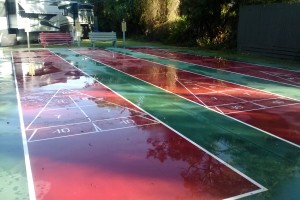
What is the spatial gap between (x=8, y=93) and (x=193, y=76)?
18.2 feet

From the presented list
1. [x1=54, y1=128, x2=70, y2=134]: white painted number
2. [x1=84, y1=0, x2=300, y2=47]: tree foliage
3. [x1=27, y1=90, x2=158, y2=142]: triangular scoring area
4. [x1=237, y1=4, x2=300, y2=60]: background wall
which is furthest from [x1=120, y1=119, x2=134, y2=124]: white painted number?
[x1=84, y1=0, x2=300, y2=47]: tree foliage

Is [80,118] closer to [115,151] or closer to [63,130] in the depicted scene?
[63,130]

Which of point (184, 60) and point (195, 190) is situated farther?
point (184, 60)

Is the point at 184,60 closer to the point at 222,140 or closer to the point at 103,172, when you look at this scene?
the point at 222,140

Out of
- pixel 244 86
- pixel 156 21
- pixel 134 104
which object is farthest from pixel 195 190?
pixel 156 21

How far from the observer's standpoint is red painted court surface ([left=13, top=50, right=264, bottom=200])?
13.1 feet

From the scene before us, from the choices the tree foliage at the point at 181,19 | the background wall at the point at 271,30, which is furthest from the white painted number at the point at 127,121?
the tree foliage at the point at 181,19

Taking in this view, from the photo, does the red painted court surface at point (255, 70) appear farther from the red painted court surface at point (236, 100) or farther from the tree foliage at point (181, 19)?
the tree foliage at point (181, 19)

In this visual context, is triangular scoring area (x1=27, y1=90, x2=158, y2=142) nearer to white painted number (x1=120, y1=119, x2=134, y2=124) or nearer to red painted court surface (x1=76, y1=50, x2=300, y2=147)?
white painted number (x1=120, y1=119, x2=134, y2=124)

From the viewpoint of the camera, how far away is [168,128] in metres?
6.20

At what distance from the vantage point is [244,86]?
32.2ft

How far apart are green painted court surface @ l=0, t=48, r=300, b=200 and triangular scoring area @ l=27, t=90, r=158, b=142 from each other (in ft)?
0.18

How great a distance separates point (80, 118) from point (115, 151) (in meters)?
1.86

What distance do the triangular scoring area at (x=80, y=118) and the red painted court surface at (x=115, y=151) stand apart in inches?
0.6
